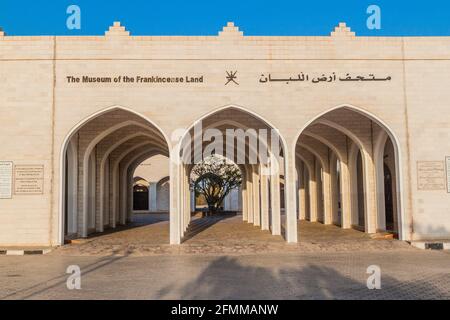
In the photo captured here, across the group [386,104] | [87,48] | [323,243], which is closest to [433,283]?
[323,243]

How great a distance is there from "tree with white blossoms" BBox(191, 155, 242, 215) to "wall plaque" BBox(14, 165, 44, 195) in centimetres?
1583

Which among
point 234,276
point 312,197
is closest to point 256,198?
point 312,197

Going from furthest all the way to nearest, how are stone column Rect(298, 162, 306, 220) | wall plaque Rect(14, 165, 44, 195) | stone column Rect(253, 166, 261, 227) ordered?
1. stone column Rect(298, 162, 306, 220)
2. stone column Rect(253, 166, 261, 227)
3. wall plaque Rect(14, 165, 44, 195)

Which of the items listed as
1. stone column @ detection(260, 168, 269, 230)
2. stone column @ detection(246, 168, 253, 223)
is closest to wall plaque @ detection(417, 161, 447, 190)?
stone column @ detection(260, 168, 269, 230)

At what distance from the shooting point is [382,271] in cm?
775

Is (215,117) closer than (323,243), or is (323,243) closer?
(323,243)

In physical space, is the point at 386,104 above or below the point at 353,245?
above

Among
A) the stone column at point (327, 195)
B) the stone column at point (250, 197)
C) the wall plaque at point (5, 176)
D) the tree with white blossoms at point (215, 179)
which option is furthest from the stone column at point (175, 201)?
the tree with white blossoms at point (215, 179)

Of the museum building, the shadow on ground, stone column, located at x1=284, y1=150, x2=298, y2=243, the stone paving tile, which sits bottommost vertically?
the shadow on ground

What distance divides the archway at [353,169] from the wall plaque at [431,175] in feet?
1.77

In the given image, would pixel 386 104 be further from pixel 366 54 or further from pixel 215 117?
pixel 215 117

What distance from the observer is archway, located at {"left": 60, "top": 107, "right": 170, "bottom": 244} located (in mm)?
13195

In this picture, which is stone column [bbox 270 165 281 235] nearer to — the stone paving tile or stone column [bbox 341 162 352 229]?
the stone paving tile

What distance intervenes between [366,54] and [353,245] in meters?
4.84
